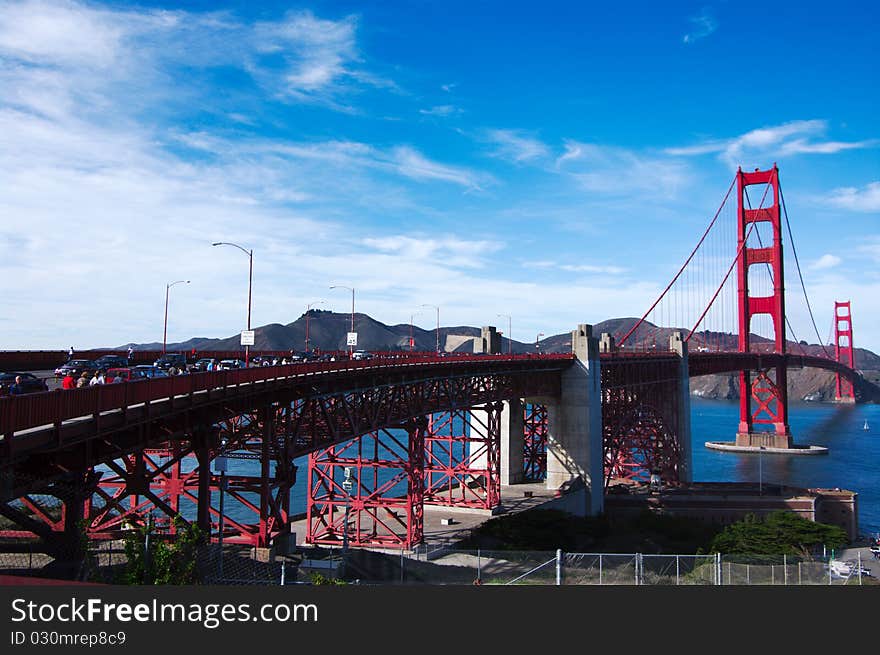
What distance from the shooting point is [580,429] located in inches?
2227

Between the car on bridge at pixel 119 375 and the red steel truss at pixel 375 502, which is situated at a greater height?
the car on bridge at pixel 119 375

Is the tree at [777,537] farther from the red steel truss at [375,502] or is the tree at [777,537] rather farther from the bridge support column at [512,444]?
the red steel truss at [375,502]

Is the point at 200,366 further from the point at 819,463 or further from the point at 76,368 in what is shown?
the point at 819,463

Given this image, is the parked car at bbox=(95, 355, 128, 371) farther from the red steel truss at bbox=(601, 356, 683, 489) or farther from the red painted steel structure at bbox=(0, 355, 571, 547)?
the red steel truss at bbox=(601, 356, 683, 489)

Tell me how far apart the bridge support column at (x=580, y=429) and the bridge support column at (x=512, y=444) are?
2.65 metres

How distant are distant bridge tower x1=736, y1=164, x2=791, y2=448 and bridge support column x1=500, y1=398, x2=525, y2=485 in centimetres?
6588

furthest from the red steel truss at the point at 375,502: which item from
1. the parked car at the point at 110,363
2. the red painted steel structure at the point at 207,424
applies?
the parked car at the point at 110,363

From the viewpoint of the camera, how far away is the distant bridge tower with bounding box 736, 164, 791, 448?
A: 120625mm

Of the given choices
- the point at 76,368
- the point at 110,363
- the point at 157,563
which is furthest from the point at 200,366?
the point at 157,563

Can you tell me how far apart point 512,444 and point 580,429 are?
18.2 feet

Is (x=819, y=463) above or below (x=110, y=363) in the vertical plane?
below

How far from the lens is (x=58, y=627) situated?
9.71 metres

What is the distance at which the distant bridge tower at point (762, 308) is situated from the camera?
12062cm

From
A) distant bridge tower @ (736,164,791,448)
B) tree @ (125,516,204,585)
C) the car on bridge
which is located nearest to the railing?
tree @ (125,516,204,585)
